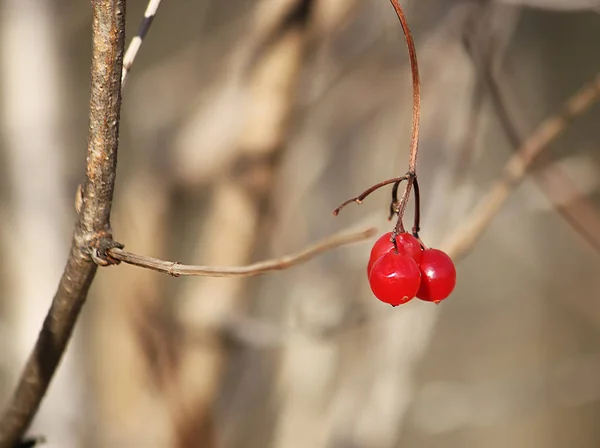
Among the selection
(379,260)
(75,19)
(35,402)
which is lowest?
(35,402)

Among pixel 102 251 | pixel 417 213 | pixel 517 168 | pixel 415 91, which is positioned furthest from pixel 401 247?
pixel 517 168

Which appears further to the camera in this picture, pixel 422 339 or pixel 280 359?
pixel 280 359

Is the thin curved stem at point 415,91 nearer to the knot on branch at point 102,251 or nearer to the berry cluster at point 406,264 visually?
the berry cluster at point 406,264

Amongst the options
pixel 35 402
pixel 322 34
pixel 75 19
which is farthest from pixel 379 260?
pixel 75 19

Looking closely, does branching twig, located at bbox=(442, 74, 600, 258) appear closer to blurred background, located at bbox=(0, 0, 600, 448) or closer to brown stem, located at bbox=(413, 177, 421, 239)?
blurred background, located at bbox=(0, 0, 600, 448)

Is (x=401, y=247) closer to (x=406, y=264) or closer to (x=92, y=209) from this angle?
(x=406, y=264)

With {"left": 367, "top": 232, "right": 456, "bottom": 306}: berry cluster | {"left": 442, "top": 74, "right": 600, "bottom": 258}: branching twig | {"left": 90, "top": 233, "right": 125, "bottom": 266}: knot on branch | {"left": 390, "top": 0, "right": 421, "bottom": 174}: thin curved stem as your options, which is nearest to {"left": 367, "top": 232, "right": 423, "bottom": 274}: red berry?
{"left": 367, "top": 232, "right": 456, "bottom": 306}: berry cluster

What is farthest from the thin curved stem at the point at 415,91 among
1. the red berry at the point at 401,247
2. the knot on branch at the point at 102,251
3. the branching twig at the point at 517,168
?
the branching twig at the point at 517,168

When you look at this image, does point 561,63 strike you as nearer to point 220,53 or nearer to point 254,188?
point 220,53
